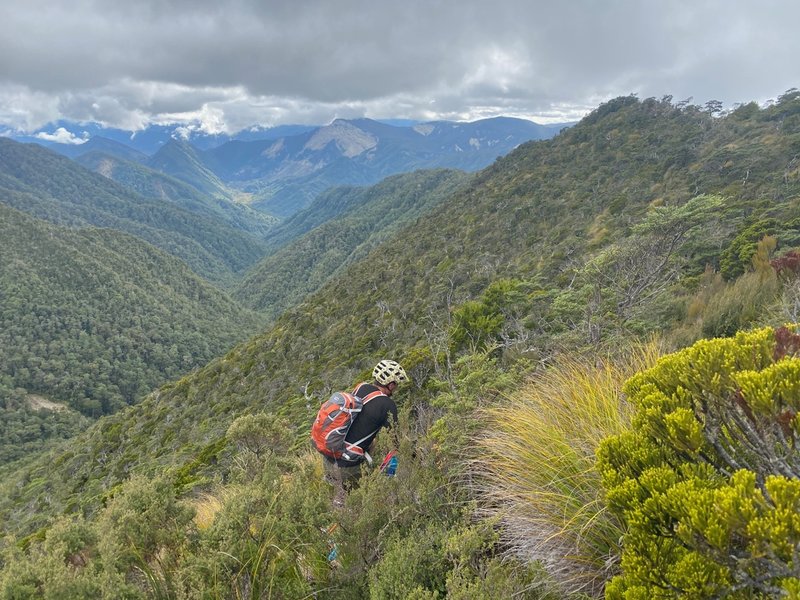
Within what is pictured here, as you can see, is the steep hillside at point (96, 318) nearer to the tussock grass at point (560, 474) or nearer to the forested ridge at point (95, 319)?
the forested ridge at point (95, 319)

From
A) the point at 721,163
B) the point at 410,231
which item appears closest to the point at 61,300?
the point at 410,231

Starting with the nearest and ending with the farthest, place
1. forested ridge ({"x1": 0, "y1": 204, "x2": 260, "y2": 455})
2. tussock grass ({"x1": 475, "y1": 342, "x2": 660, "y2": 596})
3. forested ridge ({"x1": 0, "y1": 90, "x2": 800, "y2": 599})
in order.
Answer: forested ridge ({"x1": 0, "y1": 90, "x2": 800, "y2": 599}) < tussock grass ({"x1": 475, "y1": 342, "x2": 660, "y2": 596}) < forested ridge ({"x1": 0, "y1": 204, "x2": 260, "y2": 455})

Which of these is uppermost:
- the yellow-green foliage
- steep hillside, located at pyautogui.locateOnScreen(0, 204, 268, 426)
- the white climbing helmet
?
the yellow-green foliage

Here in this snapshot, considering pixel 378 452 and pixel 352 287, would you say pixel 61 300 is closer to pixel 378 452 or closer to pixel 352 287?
pixel 352 287

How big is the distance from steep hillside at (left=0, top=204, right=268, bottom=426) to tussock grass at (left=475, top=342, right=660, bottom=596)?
125774 mm

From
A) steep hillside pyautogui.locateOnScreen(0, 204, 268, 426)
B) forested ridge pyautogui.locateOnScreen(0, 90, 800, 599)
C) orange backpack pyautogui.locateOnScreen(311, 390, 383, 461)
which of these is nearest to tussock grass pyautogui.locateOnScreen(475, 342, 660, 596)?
forested ridge pyautogui.locateOnScreen(0, 90, 800, 599)

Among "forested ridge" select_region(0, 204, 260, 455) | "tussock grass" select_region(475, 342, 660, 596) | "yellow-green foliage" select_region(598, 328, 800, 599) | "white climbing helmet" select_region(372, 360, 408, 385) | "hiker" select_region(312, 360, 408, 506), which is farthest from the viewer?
"forested ridge" select_region(0, 204, 260, 455)

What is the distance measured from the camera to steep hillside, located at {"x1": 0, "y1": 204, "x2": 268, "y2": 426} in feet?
365

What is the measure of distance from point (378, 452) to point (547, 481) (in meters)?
1.52

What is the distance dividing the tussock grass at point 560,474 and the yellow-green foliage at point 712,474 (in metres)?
0.70

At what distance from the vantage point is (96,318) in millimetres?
132750

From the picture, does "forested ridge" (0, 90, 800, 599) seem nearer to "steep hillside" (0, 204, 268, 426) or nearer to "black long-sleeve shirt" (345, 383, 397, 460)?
"black long-sleeve shirt" (345, 383, 397, 460)

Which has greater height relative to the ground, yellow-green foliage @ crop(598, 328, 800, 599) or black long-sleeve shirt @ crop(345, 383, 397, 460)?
yellow-green foliage @ crop(598, 328, 800, 599)

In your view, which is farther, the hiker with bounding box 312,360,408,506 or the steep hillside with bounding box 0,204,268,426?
the steep hillside with bounding box 0,204,268,426
